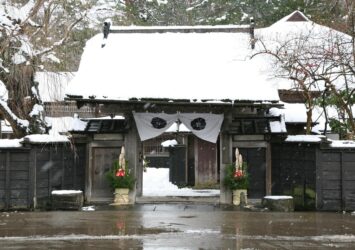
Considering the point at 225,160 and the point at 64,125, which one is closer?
the point at 64,125

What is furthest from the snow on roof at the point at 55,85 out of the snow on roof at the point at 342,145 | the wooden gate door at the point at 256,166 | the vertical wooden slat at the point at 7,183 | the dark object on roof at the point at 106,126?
the snow on roof at the point at 342,145

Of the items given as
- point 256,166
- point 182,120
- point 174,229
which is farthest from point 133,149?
point 174,229

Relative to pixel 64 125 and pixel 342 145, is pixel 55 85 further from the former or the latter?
pixel 342 145

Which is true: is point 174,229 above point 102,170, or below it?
below

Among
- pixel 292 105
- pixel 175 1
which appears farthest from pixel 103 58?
pixel 175 1

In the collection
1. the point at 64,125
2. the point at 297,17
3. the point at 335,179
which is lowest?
the point at 335,179

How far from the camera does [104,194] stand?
1745 cm

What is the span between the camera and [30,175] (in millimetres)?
15367

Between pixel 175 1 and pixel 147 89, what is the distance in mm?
27588

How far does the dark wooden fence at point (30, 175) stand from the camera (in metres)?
15.3

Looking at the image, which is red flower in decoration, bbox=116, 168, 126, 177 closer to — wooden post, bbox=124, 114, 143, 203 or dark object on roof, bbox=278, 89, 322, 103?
wooden post, bbox=124, 114, 143, 203

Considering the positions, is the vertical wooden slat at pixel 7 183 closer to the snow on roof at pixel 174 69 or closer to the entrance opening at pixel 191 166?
the snow on roof at pixel 174 69

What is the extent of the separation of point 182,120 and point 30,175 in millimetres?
5132

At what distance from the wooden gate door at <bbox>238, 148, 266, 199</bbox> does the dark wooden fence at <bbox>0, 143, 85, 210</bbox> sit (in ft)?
20.0
